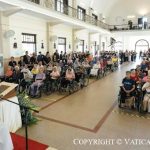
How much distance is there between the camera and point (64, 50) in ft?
51.8

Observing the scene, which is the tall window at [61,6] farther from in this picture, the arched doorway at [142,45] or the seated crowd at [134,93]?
the arched doorway at [142,45]

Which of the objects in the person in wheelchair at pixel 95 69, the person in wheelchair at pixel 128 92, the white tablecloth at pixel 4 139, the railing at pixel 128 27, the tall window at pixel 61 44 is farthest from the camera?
the railing at pixel 128 27

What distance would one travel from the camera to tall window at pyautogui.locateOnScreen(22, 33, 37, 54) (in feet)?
36.7

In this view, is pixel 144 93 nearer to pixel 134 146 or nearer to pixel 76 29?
pixel 134 146

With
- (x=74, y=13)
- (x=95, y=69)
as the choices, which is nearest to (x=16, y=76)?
(x=95, y=69)

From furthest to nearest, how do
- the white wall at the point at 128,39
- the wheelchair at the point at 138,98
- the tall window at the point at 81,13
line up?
the white wall at the point at 128,39 → the tall window at the point at 81,13 → the wheelchair at the point at 138,98

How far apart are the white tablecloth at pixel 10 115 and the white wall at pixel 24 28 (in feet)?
20.3

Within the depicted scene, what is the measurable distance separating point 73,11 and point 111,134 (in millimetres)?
12926

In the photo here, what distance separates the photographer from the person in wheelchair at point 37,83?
7.32 metres

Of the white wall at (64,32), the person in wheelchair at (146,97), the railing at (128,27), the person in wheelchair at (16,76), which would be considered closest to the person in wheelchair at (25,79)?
the person in wheelchair at (16,76)

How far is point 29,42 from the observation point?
11633 mm

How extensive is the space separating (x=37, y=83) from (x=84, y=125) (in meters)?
3.24

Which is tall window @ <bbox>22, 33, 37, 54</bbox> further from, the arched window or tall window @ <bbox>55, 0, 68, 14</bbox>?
the arched window

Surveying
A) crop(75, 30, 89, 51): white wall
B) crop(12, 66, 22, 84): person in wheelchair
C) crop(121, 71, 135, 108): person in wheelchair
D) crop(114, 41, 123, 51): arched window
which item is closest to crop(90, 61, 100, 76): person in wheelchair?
crop(12, 66, 22, 84): person in wheelchair
